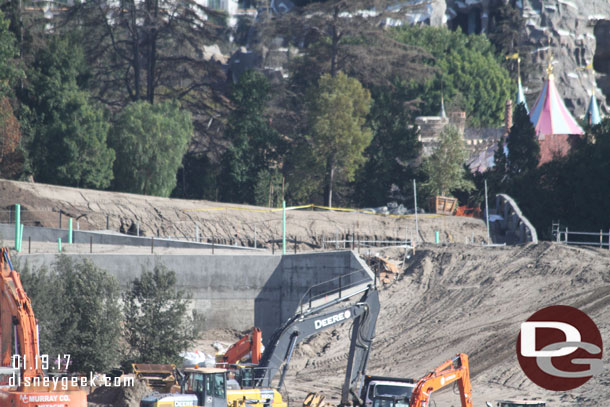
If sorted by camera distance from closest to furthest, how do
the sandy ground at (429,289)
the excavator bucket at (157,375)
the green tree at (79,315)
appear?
the excavator bucket at (157,375), the sandy ground at (429,289), the green tree at (79,315)

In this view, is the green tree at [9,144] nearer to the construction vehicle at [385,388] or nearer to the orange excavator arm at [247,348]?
the orange excavator arm at [247,348]

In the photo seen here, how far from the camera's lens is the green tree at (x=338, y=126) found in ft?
202

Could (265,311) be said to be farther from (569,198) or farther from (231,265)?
(569,198)

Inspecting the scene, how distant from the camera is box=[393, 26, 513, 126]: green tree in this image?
9525 centimetres

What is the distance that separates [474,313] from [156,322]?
11.3 meters

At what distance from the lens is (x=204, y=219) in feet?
174

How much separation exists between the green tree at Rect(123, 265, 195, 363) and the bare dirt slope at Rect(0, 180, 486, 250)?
13.9 meters

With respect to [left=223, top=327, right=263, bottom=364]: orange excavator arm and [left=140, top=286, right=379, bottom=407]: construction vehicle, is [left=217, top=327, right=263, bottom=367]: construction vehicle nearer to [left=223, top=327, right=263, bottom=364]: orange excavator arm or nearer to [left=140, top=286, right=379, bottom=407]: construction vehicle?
[left=223, top=327, right=263, bottom=364]: orange excavator arm

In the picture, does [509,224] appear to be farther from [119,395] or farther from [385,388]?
[119,395]

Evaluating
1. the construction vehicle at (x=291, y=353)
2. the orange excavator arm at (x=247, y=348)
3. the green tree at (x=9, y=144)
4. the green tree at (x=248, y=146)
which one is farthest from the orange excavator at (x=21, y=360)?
the green tree at (x=248, y=146)

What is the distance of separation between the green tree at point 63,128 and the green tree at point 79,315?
→ 2136cm

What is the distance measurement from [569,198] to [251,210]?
53.3ft

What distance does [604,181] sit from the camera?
5319 cm

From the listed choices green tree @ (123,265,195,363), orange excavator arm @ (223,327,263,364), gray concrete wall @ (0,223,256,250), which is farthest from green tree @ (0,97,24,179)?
orange excavator arm @ (223,327,263,364)
